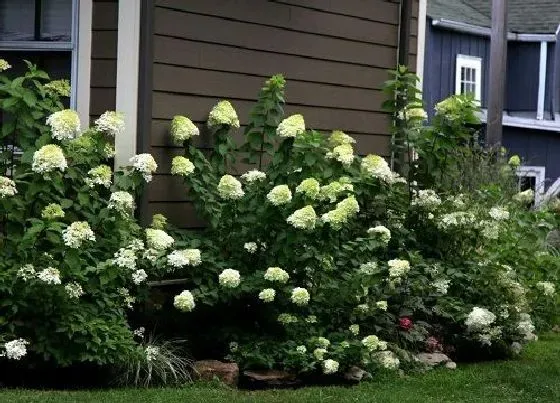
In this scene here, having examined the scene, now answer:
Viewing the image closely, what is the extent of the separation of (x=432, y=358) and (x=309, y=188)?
1.72 m

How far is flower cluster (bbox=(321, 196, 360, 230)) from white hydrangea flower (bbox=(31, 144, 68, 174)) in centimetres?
177

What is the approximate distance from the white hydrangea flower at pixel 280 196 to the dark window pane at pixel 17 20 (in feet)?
6.82

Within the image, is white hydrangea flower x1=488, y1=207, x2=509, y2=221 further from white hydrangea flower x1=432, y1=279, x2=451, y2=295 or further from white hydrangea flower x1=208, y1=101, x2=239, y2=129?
white hydrangea flower x1=208, y1=101, x2=239, y2=129

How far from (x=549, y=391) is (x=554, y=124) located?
44.9 feet

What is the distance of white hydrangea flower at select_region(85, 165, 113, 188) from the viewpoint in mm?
7008

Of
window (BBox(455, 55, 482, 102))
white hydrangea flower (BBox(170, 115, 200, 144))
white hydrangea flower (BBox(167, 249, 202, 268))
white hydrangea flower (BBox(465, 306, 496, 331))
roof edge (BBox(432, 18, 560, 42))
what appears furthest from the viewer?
window (BBox(455, 55, 482, 102))

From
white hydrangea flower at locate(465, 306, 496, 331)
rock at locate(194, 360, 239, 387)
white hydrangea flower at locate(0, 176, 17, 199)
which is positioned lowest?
rock at locate(194, 360, 239, 387)

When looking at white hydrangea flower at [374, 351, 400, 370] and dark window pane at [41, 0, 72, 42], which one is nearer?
white hydrangea flower at [374, 351, 400, 370]

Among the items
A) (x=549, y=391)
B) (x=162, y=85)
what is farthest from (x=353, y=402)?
(x=162, y=85)

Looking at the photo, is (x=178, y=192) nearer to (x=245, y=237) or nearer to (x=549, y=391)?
(x=245, y=237)

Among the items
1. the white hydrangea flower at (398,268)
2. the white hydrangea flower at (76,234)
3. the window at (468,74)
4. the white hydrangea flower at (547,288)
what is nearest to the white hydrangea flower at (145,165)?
the white hydrangea flower at (76,234)

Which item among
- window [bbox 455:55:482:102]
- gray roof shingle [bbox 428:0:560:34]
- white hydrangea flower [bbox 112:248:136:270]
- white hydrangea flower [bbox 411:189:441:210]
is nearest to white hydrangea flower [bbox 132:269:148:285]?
white hydrangea flower [bbox 112:248:136:270]

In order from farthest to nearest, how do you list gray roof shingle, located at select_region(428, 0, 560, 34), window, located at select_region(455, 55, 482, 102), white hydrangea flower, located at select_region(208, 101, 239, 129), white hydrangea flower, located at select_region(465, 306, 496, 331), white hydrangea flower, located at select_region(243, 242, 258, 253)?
gray roof shingle, located at select_region(428, 0, 560, 34) < window, located at select_region(455, 55, 482, 102) < white hydrangea flower, located at select_region(465, 306, 496, 331) < white hydrangea flower, located at select_region(208, 101, 239, 129) < white hydrangea flower, located at select_region(243, 242, 258, 253)

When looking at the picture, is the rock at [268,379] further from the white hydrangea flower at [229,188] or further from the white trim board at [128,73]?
the white trim board at [128,73]
